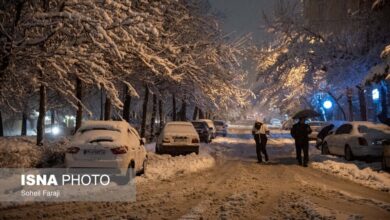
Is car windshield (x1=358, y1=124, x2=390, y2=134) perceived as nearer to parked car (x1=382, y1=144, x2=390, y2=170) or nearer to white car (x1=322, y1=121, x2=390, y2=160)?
white car (x1=322, y1=121, x2=390, y2=160)

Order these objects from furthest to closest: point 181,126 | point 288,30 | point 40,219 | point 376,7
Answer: point 288,30, point 181,126, point 376,7, point 40,219

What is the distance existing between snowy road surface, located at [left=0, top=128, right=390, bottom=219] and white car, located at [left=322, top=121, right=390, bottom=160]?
13.9 ft

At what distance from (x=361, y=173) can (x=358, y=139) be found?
→ 409 centimetres

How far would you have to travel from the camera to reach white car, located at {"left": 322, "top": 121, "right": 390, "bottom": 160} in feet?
57.9

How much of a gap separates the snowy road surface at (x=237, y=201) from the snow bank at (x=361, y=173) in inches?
8.0

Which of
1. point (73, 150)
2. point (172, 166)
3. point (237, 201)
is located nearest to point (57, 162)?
point (172, 166)

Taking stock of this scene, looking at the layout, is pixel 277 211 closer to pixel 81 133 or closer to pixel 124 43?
pixel 81 133

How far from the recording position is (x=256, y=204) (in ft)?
29.8

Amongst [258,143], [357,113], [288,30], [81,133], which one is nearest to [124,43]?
[81,133]

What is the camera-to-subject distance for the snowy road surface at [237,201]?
8.10 meters

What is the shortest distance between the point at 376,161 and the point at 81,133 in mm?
11639

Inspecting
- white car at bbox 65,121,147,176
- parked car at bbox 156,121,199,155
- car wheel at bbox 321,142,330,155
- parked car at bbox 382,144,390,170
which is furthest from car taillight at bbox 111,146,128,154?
car wheel at bbox 321,142,330,155

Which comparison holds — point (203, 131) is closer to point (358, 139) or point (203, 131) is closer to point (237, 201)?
point (358, 139)

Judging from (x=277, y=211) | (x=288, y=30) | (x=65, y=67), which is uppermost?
(x=288, y=30)
